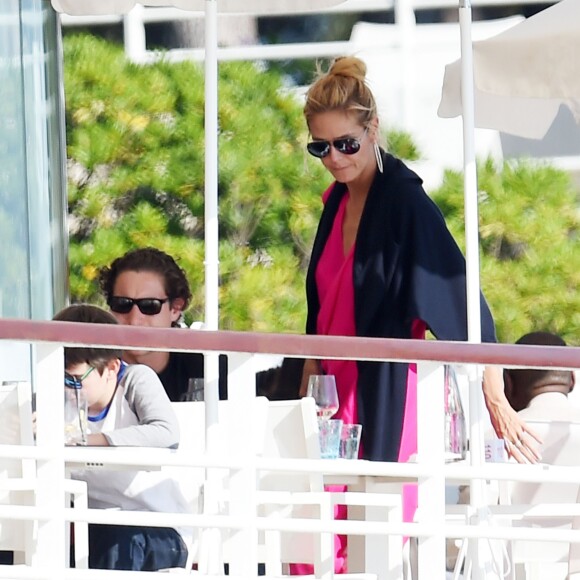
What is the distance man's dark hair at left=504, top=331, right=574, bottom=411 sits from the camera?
531 centimetres

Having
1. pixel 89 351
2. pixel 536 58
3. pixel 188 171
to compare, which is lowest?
pixel 89 351

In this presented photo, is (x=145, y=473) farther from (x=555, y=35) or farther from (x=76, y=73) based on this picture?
(x=76, y=73)

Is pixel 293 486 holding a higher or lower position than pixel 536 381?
lower

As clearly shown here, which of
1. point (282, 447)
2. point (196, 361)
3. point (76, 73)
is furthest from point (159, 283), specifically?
point (76, 73)

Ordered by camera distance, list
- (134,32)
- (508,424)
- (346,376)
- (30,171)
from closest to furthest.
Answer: (508,424), (346,376), (30,171), (134,32)

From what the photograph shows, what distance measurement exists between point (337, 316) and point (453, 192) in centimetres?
1184

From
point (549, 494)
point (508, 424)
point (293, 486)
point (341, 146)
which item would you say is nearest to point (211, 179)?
point (341, 146)

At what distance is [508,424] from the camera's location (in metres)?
3.87

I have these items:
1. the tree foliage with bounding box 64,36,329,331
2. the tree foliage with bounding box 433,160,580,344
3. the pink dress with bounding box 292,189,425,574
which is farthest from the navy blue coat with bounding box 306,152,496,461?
the tree foliage with bounding box 433,160,580,344

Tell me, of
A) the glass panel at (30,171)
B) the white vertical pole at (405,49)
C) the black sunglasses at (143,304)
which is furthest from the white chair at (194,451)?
the white vertical pole at (405,49)

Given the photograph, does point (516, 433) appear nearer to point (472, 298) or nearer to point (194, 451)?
point (472, 298)

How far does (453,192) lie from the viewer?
15914 millimetres

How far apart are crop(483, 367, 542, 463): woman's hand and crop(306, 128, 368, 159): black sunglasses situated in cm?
70

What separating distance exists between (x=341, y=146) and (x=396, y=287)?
1.31 ft
